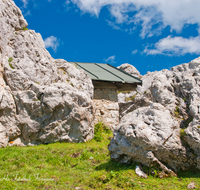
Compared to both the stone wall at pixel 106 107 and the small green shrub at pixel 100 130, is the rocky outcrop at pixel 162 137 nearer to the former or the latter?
the small green shrub at pixel 100 130

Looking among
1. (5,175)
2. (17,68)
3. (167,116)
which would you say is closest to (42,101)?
(17,68)

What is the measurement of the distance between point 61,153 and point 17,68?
14.9ft

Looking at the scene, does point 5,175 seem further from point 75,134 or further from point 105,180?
point 75,134

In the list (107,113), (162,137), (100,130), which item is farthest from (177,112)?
(107,113)

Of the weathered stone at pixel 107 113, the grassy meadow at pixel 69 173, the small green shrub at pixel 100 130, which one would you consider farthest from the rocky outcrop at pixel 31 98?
the weathered stone at pixel 107 113

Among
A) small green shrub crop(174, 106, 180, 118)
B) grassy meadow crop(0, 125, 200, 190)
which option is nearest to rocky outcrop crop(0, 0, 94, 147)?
grassy meadow crop(0, 125, 200, 190)

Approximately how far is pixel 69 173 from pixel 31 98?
4217mm

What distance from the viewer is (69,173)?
550cm

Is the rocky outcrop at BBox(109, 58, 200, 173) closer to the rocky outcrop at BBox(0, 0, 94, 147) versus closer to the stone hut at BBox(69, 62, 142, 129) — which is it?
the rocky outcrop at BBox(0, 0, 94, 147)

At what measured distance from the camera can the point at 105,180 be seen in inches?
187

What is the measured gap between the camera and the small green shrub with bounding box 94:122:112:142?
31.7ft

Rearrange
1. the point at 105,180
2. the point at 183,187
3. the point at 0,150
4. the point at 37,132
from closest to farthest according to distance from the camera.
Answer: the point at 183,187 → the point at 105,180 → the point at 0,150 → the point at 37,132

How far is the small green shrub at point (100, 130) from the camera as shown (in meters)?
9.67

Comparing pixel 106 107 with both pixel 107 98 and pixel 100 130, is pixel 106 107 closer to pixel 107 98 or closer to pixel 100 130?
pixel 107 98
